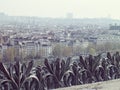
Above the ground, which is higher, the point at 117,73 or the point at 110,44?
the point at 117,73

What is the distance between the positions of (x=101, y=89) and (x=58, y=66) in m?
1.01

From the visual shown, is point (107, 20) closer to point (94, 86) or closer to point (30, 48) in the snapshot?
point (30, 48)

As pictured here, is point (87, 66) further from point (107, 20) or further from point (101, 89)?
point (107, 20)

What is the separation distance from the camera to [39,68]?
7.55m

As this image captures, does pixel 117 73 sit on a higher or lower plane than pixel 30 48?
higher

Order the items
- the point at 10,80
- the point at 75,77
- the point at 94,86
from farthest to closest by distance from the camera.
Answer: the point at 75,77 < the point at 94,86 < the point at 10,80

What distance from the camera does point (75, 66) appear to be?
8.19 metres

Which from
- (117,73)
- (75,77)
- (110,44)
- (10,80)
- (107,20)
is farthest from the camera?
(107,20)

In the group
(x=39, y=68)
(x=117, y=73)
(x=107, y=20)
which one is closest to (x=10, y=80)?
(x=39, y=68)

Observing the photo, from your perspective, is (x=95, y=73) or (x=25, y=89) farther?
(x=95, y=73)

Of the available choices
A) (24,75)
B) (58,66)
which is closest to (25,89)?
(24,75)

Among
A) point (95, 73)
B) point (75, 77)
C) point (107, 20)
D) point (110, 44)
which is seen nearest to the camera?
point (75, 77)

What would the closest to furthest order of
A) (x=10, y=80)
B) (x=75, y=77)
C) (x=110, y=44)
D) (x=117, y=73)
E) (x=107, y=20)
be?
(x=10, y=80), (x=75, y=77), (x=117, y=73), (x=110, y=44), (x=107, y=20)

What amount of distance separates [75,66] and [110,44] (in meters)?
48.3
